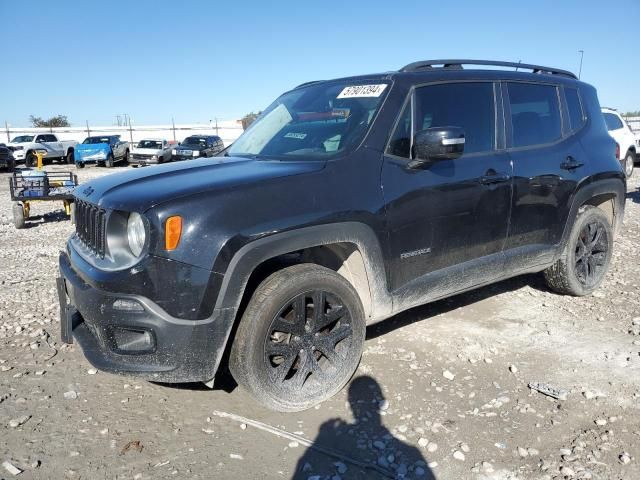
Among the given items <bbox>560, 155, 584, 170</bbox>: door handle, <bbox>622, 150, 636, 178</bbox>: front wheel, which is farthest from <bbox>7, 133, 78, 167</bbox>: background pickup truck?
<bbox>560, 155, 584, 170</bbox>: door handle

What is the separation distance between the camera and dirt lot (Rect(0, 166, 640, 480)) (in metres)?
2.52

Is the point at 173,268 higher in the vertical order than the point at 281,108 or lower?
lower

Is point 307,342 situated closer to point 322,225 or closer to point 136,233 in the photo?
point 322,225

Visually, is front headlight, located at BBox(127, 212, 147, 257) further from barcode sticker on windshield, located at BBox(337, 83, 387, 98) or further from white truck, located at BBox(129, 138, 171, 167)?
white truck, located at BBox(129, 138, 171, 167)

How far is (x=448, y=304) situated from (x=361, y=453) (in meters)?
2.40

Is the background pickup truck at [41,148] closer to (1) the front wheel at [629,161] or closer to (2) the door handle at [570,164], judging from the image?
(1) the front wheel at [629,161]

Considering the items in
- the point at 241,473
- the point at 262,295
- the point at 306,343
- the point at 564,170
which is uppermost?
the point at 564,170

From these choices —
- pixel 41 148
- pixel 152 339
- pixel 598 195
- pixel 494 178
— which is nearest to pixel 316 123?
pixel 494 178

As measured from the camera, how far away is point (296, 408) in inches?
116

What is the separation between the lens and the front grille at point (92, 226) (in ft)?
8.92

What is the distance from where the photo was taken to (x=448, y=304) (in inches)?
187

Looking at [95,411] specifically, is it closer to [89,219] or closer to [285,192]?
[89,219]

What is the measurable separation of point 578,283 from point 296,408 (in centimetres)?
315

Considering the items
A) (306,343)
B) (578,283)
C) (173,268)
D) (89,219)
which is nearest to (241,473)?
(306,343)
